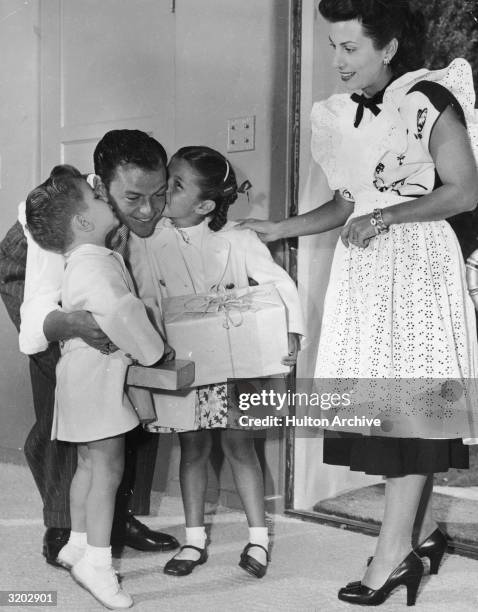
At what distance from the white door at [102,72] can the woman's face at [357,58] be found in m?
0.27

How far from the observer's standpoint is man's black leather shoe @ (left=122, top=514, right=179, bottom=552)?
4.65ft

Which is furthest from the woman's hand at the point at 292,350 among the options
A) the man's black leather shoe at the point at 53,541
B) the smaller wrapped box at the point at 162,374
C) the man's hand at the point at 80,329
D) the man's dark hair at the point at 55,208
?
the man's black leather shoe at the point at 53,541

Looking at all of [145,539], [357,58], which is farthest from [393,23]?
[145,539]

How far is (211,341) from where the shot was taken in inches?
49.1

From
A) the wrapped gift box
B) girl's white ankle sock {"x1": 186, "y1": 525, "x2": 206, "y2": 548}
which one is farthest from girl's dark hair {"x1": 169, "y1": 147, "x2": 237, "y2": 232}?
girl's white ankle sock {"x1": 186, "y1": 525, "x2": 206, "y2": 548}

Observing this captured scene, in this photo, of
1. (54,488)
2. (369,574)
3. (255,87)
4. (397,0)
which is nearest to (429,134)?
(397,0)

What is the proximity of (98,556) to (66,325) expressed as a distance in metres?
0.36

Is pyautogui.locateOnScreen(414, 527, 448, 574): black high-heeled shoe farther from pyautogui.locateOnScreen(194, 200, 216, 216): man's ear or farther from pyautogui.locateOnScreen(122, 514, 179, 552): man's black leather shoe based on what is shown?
pyautogui.locateOnScreen(194, 200, 216, 216): man's ear

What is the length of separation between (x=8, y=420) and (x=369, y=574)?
680mm

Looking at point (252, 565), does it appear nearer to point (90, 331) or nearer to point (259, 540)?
point (259, 540)

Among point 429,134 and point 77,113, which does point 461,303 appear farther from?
point 77,113

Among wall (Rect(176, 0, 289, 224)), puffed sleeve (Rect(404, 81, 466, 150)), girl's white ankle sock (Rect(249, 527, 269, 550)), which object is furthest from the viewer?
girl's white ankle sock (Rect(249, 527, 269, 550))

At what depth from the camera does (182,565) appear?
136 cm

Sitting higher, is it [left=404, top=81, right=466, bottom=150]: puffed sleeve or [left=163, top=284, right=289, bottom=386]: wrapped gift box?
[left=404, top=81, right=466, bottom=150]: puffed sleeve
